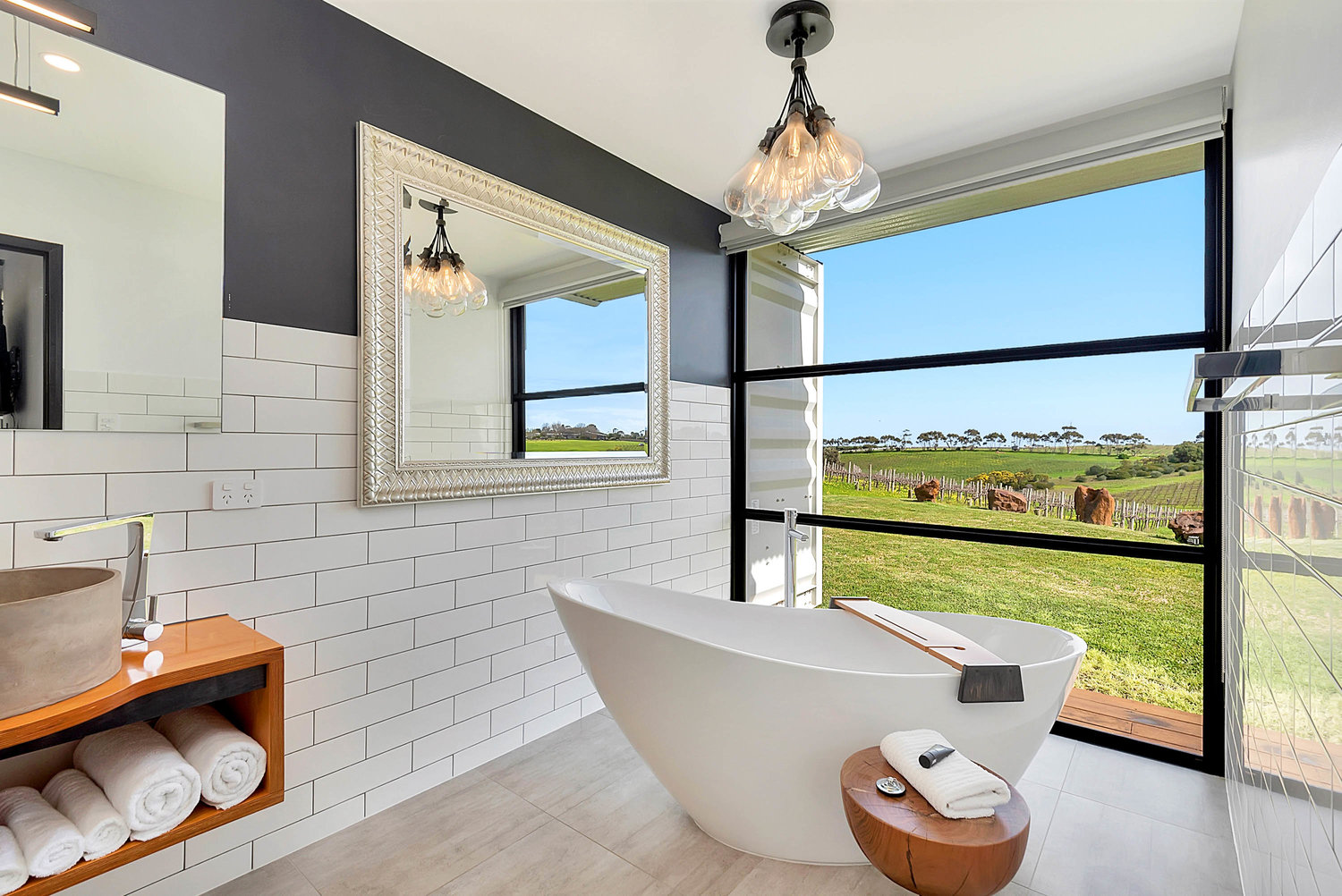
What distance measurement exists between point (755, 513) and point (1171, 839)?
2227 millimetres

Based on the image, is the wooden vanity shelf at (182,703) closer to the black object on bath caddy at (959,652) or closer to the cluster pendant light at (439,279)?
the cluster pendant light at (439,279)

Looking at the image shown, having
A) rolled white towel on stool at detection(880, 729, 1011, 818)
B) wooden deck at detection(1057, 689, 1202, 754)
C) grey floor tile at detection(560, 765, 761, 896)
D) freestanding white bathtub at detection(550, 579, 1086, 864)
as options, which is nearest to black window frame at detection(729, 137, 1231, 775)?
wooden deck at detection(1057, 689, 1202, 754)

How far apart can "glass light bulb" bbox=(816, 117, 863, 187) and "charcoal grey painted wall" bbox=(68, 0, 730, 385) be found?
111cm

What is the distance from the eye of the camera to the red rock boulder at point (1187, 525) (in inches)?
98.9

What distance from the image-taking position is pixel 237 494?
1.79m

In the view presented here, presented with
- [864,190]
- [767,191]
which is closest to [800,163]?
[767,191]

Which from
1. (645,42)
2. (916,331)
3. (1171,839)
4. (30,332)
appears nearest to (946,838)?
(1171,839)

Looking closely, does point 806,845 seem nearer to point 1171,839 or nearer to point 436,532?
point 1171,839

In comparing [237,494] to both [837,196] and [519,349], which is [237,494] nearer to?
[519,349]

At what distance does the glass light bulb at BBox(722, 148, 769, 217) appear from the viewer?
6.49 feet

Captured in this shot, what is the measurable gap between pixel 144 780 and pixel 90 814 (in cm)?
10

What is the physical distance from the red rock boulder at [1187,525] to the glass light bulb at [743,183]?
219cm

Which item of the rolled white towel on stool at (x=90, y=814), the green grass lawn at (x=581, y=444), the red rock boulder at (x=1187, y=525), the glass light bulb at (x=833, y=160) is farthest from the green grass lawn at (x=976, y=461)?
the rolled white towel on stool at (x=90, y=814)

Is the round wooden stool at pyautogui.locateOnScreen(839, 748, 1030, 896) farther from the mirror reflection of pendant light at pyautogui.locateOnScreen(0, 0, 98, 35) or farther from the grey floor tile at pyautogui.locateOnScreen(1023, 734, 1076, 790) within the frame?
the mirror reflection of pendant light at pyautogui.locateOnScreen(0, 0, 98, 35)
